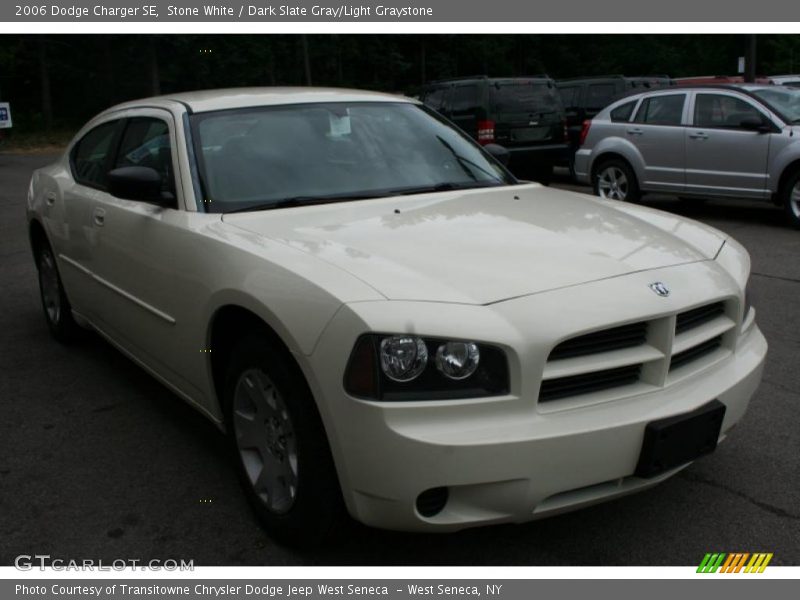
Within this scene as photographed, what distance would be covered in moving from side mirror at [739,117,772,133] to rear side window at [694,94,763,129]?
57 mm

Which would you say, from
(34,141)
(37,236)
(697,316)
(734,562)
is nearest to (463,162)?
(697,316)

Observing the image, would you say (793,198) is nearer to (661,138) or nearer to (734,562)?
(661,138)

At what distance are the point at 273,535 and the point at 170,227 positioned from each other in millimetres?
1401

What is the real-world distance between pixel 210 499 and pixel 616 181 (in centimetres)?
955

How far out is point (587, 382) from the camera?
9.32 ft

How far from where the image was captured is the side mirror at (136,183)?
384 centimetres

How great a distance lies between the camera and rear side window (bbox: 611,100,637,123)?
1197 centimetres

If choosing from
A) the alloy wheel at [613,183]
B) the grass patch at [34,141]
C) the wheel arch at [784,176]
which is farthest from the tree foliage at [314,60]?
the wheel arch at [784,176]

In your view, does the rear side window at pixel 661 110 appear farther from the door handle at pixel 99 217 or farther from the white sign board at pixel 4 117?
the white sign board at pixel 4 117

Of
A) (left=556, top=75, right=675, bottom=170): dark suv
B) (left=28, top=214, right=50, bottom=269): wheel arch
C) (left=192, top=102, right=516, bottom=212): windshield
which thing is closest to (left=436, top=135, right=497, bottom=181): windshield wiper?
(left=192, top=102, right=516, bottom=212): windshield

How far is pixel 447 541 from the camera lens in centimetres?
323

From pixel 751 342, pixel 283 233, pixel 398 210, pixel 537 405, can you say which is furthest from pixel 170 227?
pixel 751 342

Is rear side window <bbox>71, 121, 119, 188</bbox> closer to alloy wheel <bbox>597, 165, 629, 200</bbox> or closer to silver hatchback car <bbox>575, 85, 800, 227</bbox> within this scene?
silver hatchback car <bbox>575, 85, 800, 227</bbox>
